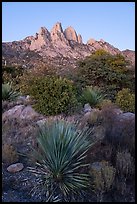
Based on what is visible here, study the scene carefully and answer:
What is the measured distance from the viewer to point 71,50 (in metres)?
54.3

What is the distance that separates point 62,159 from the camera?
5266 mm

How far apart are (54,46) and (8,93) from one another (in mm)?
44915

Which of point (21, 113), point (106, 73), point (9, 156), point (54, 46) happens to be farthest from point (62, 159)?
point (54, 46)

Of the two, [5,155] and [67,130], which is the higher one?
[67,130]

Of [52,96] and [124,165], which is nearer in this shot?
[124,165]

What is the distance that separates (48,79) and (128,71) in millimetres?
7220

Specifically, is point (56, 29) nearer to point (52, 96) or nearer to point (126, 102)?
point (126, 102)

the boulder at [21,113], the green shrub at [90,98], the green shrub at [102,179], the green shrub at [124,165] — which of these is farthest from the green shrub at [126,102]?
the green shrub at [102,179]

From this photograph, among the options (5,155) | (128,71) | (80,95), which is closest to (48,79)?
(80,95)

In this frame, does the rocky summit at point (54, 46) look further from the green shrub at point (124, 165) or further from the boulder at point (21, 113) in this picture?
the green shrub at point (124, 165)

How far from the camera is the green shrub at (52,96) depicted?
33.6ft

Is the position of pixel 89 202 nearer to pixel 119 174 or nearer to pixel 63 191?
pixel 63 191

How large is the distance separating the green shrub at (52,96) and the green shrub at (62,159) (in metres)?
4.50

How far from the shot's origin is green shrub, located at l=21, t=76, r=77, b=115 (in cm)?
A: 1024
